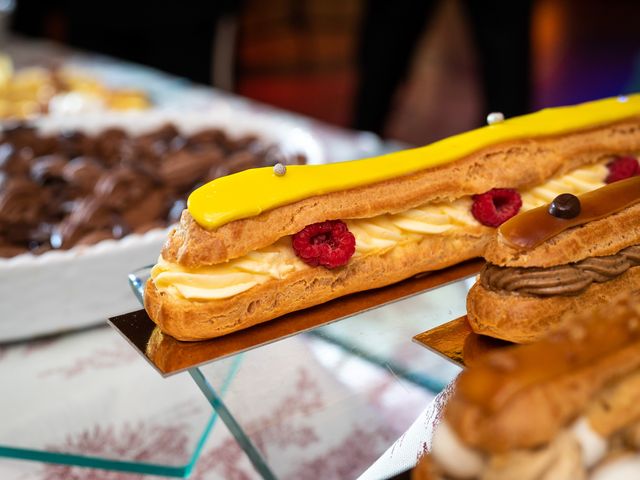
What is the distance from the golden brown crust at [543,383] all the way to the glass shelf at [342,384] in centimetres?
47

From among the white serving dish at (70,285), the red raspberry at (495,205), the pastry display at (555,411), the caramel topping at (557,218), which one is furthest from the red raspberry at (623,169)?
the white serving dish at (70,285)

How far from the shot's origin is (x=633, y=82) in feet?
19.0

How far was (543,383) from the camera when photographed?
2.26 ft

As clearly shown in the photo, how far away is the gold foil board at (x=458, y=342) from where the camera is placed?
42.5 inches

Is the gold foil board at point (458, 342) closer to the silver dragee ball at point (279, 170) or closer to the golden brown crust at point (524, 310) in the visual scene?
the golden brown crust at point (524, 310)

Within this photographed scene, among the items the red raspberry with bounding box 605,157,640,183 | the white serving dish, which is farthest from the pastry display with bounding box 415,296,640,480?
the white serving dish

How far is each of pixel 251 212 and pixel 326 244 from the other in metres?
0.17

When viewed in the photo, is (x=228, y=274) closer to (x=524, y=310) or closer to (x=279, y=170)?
(x=279, y=170)

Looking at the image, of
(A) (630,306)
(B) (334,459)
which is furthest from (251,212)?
(A) (630,306)

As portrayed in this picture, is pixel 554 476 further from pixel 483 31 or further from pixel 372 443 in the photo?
pixel 483 31

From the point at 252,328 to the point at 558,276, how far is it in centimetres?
48

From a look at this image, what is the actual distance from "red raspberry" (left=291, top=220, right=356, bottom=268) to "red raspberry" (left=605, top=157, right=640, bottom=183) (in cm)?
53

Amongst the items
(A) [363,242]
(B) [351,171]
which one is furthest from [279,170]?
(A) [363,242]

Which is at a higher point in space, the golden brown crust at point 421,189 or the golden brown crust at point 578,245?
the golden brown crust at point 578,245
